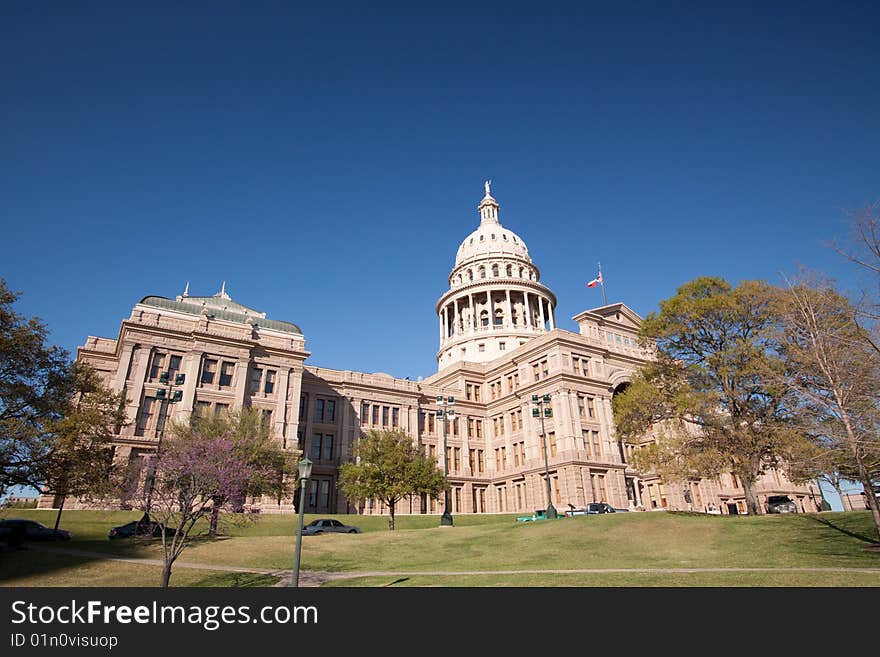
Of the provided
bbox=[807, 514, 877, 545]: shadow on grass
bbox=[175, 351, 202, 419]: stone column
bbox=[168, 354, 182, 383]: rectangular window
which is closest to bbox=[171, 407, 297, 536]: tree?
bbox=[175, 351, 202, 419]: stone column

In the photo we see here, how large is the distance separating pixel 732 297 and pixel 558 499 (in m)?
28.1

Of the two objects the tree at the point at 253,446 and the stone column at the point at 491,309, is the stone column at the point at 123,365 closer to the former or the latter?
the tree at the point at 253,446

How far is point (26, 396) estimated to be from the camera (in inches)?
957

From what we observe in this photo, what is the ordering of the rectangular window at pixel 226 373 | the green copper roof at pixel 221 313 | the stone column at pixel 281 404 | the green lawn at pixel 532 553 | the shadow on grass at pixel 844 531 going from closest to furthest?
the green lawn at pixel 532 553 < the shadow on grass at pixel 844 531 < the rectangular window at pixel 226 373 < the stone column at pixel 281 404 < the green copper roof at pixel 221 313

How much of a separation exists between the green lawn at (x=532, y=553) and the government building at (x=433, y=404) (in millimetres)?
10021

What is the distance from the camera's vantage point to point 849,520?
27.4 meters

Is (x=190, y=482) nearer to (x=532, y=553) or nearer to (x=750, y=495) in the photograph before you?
(x=532, y=553)

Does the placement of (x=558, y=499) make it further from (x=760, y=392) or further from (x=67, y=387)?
(x=67, y=387)

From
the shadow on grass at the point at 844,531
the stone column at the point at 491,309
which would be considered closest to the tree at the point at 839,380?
the shadow on grass at the point at 844,531

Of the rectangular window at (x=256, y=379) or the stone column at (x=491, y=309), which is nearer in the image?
the rectangular window at (x=256, y=379)

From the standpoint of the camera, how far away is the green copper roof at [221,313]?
49.5m

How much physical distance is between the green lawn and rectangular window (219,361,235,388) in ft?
53.0

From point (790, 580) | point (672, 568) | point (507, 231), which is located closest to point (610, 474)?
point (672, 568)

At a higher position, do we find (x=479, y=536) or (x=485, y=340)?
(x=485, y=340)
